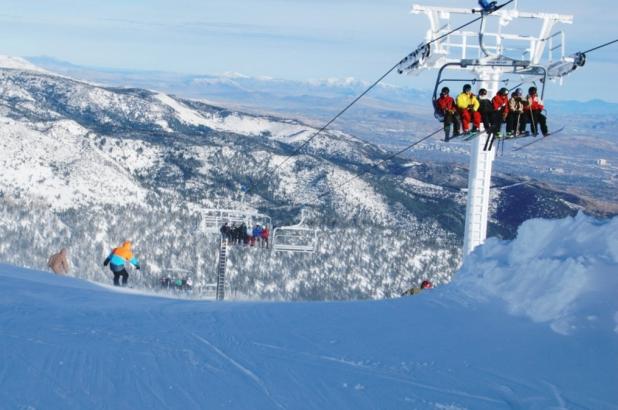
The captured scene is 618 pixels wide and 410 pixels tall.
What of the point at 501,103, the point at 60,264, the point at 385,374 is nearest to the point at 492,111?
the point at 501,103

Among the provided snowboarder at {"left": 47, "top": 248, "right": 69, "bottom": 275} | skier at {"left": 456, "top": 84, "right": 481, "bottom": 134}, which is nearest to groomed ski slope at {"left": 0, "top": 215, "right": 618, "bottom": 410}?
skier at {"left": 456, "top": 84, "right": 481, "bottom": 134}

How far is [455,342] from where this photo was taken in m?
8.22

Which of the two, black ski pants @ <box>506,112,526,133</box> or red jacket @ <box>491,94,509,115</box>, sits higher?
red jacket @ <box>491,94,509,115</box>

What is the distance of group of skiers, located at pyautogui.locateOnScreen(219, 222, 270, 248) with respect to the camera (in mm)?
23703

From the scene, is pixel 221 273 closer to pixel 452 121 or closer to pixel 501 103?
pixel 452 121

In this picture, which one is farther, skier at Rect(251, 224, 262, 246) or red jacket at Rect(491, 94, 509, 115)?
skier at Rect(251, 224, 262, 246)

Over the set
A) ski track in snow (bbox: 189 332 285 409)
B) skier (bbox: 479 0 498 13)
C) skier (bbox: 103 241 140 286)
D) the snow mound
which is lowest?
skier (bbox: 103 241 140 286)

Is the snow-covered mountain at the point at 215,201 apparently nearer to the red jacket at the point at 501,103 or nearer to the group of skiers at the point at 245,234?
the group of skiers at the point at 245,234

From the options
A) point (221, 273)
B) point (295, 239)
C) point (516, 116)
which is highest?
point (516, 116)

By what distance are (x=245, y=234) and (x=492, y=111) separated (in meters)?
12.1

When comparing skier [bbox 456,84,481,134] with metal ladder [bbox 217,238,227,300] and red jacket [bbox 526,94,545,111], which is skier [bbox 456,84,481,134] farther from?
metal ladder [bbox 217,238,227,300]

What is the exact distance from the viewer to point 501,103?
14.0m

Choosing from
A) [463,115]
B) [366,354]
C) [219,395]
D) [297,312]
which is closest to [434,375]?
[366,354]

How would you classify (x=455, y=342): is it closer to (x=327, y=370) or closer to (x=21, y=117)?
(x=327, y=370)
